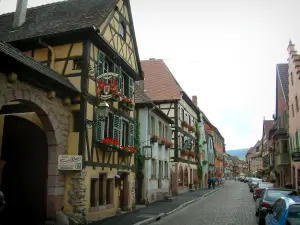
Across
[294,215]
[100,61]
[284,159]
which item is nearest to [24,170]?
[100,61]

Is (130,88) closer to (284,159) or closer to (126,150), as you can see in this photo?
(126,150)

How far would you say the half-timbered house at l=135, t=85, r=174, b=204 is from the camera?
24.0 metres

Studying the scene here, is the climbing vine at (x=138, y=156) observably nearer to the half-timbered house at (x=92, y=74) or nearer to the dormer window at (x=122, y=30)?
the half-timbered house at (x=92, y=74)

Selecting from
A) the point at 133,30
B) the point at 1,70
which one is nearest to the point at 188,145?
the point at 133,30

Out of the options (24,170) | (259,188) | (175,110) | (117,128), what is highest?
(175,110)

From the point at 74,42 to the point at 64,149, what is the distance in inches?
180

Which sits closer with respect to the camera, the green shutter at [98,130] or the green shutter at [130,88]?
the green shutter at [98,130]

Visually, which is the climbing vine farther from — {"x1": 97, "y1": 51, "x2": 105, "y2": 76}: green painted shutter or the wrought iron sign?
{"x1": 97, "y1": 51, "x2": 105, "y2": 76}: green painted shutter

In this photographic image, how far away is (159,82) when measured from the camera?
35.0m

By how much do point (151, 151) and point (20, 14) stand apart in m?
12.2

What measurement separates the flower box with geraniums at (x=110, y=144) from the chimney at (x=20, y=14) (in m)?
7.30

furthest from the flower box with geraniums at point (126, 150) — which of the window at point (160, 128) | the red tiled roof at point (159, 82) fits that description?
the red tiled roof at point (159, 82)

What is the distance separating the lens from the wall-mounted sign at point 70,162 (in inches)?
533

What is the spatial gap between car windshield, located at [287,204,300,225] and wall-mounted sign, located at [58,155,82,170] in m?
8.15
